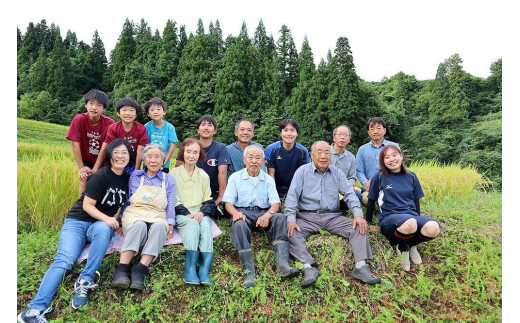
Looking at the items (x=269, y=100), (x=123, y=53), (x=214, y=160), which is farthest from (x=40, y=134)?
(x=123, y=53)

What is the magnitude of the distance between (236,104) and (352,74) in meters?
9.00

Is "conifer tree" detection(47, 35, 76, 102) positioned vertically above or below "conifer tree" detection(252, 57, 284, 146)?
above

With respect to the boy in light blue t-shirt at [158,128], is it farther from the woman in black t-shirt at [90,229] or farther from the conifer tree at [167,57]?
the conifer tree at [167,57]

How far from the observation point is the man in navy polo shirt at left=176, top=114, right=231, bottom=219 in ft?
13.4

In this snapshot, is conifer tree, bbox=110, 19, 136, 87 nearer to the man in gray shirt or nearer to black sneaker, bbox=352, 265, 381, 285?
the man in gray shirt

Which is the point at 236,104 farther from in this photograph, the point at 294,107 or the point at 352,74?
the point at 352,74

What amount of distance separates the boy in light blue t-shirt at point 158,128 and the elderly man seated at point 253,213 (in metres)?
1.23

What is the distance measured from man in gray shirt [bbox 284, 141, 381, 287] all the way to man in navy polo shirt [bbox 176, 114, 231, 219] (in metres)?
0.90

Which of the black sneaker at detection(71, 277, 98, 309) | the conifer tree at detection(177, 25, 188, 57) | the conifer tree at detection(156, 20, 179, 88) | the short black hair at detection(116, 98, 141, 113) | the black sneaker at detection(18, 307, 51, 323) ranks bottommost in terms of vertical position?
the black sneaker at detection(18, 307, 51, 323)

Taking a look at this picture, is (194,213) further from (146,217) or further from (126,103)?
(126,103)

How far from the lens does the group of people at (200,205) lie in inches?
117

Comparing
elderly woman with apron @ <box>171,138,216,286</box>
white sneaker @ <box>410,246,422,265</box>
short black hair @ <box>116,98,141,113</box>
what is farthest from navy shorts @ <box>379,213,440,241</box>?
short black hair @ <box>116,98,141,113</box>

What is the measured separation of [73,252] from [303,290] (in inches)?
84.6

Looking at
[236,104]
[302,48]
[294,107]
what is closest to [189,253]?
[294,107]
